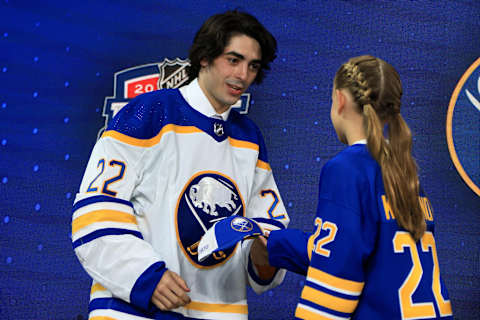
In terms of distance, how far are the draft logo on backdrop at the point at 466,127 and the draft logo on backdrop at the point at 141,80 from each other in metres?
1.06

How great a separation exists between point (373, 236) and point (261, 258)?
1.08ft

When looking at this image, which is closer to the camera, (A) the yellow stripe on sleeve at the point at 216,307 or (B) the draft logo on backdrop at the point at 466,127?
(A) the yellow stripe on sleeve at the point at 216,307

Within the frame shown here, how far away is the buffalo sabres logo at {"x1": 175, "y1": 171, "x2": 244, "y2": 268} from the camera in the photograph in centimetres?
120

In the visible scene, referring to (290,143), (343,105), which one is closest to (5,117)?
(290,143)

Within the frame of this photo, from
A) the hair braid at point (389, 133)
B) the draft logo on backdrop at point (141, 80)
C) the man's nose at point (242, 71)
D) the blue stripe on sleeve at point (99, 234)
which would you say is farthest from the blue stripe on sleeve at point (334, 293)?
the draft logo on backdrop at point (141, 80)

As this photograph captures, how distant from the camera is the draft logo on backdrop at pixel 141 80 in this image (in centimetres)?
223

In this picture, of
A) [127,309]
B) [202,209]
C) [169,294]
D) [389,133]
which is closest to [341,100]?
[389,133]

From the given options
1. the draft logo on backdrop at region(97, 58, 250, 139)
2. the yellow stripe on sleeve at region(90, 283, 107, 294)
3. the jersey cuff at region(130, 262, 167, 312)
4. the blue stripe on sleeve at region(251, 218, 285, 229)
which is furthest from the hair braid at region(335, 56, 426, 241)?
the draft logo on backdrop at region(97, 58, 250, 139)

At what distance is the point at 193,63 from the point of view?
1.42 metres

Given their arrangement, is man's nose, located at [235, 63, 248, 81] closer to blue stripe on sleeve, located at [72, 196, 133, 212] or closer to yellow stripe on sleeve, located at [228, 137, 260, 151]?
yellow stripe on sleeve, located at [228, 137, 260, 151]

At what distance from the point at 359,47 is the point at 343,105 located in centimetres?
100

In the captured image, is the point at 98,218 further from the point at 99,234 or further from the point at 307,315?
the point at 307,315

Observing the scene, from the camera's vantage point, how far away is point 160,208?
1.20 m

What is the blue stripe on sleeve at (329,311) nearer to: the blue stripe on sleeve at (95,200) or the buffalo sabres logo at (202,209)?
the buffalo sabres logo at (202,209)
